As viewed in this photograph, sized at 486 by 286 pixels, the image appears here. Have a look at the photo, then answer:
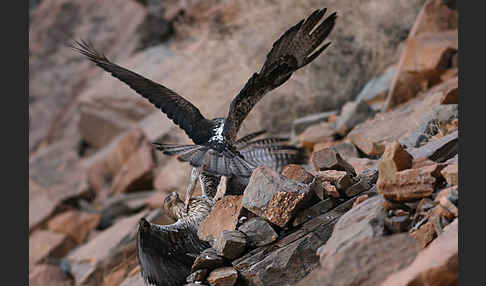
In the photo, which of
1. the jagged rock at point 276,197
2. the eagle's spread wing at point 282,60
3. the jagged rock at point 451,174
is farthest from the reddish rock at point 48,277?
the jagged rock at point 451,174

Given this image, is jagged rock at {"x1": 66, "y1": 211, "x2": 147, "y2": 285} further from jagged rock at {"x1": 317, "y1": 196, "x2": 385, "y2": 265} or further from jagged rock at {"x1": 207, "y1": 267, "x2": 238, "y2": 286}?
jagged rock at {"x1": 317, "y1": 196, "x2": 385, "y2": 265}

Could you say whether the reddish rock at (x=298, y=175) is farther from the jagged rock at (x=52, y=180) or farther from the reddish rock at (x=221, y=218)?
the jagged rock at (x=52, y=180)

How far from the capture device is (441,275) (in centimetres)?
263

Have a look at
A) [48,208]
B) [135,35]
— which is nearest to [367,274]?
[48,208]

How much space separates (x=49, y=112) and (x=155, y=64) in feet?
11.4

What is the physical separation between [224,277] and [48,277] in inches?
186

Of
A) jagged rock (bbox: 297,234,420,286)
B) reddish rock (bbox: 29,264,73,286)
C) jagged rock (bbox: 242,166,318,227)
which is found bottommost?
jagged rock (bbox: 297,234,420,286)

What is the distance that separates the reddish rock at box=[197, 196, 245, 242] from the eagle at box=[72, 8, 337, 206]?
0.18m

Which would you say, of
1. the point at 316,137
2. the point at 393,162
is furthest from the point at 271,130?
the point at 393,162

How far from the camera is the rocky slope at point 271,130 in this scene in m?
3.20

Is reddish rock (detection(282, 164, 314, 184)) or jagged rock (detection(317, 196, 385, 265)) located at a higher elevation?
reddish rock (detection(282, 164, 314, 184))

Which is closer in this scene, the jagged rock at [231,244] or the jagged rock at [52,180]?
the jagged rock at [231,244]

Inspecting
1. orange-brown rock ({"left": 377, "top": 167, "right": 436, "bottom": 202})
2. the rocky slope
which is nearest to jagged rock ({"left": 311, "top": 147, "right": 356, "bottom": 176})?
the rocky slope

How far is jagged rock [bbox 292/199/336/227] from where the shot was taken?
12.4 ft
